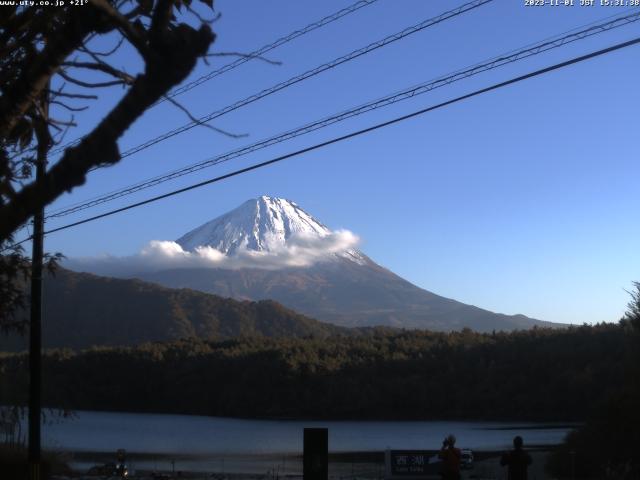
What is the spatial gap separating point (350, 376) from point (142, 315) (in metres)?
76.2

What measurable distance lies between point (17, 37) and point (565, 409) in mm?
69613

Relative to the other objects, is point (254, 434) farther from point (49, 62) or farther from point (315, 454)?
point (49, 62)

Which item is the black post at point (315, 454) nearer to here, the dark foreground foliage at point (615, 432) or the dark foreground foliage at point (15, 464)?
the dark foreground foliage at point (15, 464)

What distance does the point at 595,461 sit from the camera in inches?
1081

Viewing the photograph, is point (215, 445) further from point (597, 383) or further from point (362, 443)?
point (597, 383)

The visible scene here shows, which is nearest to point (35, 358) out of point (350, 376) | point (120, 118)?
point (120, 118)

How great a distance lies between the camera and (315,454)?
13273 mm

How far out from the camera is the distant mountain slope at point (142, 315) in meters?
155

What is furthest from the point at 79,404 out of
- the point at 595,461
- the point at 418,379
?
the point at 595,461

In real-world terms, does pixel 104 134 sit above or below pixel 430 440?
above

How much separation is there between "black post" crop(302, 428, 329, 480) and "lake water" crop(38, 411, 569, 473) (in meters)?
29.0

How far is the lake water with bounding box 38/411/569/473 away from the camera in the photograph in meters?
50.1

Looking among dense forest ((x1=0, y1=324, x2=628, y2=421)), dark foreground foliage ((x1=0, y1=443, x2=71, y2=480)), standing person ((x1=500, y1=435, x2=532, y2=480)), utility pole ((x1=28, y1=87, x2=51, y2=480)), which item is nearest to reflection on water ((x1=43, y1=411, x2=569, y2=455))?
dense forest ((x1=0, y1=324, x2=628, y2=421))

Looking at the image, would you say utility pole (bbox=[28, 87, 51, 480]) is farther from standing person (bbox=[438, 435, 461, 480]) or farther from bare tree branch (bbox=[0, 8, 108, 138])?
bare tree branch (bbox=[0, 8, 108, 138])
